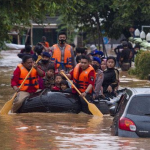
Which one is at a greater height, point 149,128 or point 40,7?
point 40,7

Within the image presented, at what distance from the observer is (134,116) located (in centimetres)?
996

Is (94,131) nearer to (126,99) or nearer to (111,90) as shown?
(126,99)

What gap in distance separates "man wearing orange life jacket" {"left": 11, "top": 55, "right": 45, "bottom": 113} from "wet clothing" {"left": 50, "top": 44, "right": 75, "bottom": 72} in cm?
234

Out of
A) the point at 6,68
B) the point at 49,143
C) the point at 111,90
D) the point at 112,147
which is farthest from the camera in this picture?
the point at 6,68

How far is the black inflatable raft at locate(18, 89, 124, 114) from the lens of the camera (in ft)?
48.1

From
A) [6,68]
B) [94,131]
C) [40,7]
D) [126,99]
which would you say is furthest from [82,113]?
[6,68]

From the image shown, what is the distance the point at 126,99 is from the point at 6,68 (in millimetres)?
23773

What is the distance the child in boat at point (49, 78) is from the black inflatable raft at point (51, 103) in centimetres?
79

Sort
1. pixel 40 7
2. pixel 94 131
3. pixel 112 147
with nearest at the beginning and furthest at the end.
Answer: pixel 112 147
pixel 94 131
pixel 40 7

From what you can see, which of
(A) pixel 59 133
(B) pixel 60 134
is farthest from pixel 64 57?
(B) pixel 60 134

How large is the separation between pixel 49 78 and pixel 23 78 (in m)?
1.00

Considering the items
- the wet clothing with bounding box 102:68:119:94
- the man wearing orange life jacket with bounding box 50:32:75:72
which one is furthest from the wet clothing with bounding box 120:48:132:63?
the wet clothing with bounding box 102:68:119:94

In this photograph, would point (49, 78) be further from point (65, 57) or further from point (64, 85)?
point (65, 57)

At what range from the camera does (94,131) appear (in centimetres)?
1162
